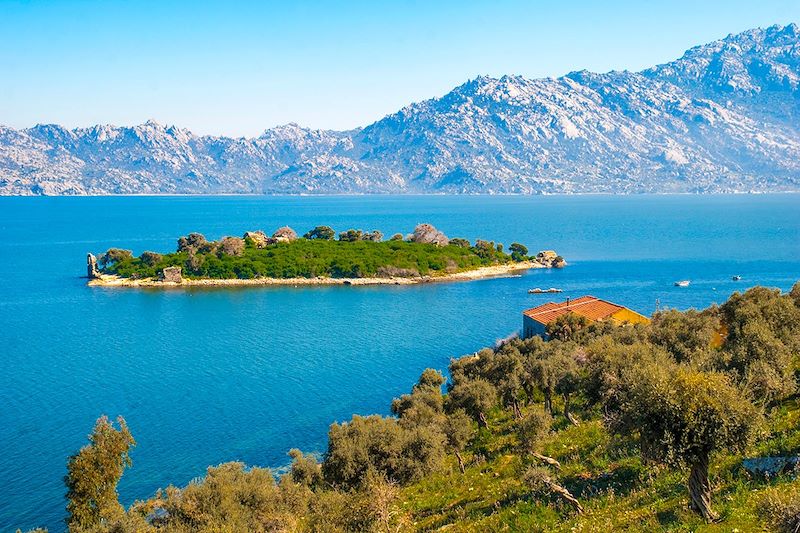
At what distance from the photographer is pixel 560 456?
24156 mm

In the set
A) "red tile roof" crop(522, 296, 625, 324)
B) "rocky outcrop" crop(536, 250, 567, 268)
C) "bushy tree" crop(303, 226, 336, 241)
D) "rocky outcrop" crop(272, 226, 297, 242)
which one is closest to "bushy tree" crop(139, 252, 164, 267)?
"rocky outcrop" crop(272, 226, 297, 242)

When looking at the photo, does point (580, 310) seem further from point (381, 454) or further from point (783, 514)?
point (783, 514)

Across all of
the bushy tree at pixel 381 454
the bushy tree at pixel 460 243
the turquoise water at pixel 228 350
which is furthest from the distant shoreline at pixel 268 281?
the bushy tree at pixel 381 454

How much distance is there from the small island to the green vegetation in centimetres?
7922

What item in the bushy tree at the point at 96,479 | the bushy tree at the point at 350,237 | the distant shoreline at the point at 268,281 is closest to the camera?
the bushy tree at the point at 96,479

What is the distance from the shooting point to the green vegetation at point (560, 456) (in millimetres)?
14844

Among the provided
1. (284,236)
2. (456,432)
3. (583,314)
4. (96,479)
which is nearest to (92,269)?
(284,236)

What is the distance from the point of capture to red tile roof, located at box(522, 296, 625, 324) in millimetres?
58281

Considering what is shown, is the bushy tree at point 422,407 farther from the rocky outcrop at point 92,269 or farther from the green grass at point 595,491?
the rocky outcrop at point 92,269

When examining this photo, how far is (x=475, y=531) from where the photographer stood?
1820 centimetres

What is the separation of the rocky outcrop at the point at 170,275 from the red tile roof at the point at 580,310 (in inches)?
2951

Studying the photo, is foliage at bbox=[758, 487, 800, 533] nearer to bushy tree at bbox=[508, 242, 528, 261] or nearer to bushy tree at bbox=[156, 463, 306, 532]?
bushy tree at bbox=[156, 463, 306, 532]

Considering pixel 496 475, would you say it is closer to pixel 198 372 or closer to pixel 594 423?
pixel 594 423

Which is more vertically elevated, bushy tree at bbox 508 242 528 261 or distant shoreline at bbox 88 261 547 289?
bushy tree at bbox 508 242 528 261
